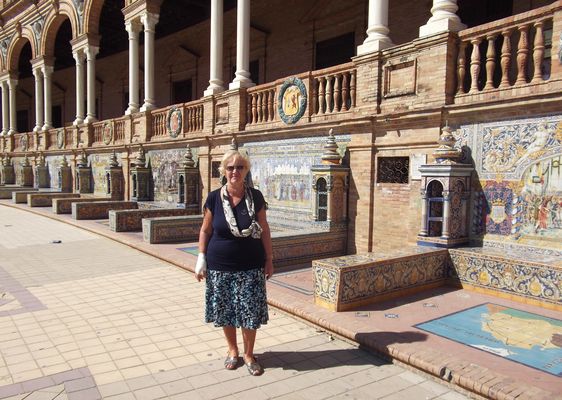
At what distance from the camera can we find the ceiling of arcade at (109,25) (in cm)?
1745

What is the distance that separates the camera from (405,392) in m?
3.54

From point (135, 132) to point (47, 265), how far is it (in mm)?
8844

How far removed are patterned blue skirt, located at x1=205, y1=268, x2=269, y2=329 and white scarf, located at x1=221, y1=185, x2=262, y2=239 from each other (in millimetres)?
328

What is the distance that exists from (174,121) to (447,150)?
382 inches

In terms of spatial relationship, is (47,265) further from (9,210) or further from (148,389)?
(9,210)

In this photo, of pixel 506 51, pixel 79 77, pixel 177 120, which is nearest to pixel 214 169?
pixel 177 120

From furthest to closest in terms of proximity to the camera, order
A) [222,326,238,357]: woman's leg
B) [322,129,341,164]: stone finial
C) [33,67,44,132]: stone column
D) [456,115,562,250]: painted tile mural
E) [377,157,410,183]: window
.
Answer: [33,67,44,132]: stone column → [322,129,341,164]: stone finial → [377,157,410,183]: window → [456,115,562,250]: painted tile mural → [222,326,238,357]: woman's leg

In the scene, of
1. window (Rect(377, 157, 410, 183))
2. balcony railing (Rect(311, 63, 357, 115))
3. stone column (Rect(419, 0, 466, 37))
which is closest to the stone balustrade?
stone column (Rect(419, 0, 466, 37))

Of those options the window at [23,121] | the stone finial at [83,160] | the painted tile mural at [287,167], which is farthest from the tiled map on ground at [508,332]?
the window at [23,121]

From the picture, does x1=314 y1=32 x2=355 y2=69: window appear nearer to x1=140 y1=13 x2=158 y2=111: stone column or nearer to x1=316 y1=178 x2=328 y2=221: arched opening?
x1=140 y1=13 x2=158 y2=111: stone column

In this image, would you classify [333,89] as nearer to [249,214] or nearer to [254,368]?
[249,214]

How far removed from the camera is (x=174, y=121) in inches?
549

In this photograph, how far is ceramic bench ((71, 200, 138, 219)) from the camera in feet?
46.0

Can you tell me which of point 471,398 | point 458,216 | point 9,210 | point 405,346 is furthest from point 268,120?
point 9,210
